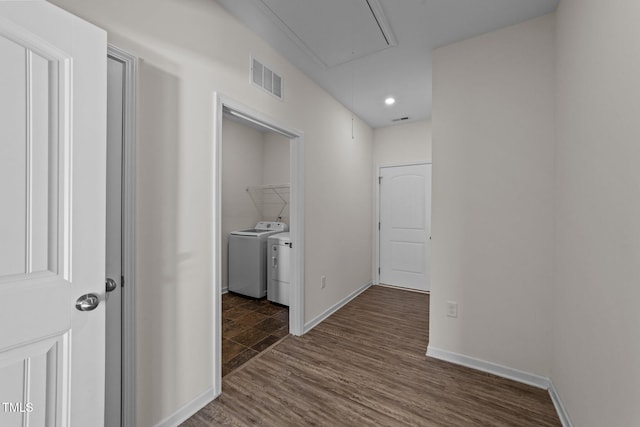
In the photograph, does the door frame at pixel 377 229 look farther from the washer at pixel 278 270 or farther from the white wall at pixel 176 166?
the white wall at pixel 176 166

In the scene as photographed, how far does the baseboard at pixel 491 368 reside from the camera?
1881mm

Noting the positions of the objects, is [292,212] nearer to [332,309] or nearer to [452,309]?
[332,309]

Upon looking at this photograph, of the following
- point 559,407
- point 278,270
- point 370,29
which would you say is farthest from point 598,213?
point 278,270

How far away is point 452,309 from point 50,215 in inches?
99.3

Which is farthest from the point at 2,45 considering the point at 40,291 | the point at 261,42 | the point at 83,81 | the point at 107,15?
the point at 261,42

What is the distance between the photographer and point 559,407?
1.63 metres

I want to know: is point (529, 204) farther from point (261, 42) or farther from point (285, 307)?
point (285, 307)

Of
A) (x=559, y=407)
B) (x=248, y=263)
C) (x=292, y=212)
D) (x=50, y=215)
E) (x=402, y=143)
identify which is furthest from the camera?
(x=402, y=143)

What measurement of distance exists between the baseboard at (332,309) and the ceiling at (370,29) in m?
2.33

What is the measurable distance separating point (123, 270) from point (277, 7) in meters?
Result: 1.86

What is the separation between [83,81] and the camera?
37.7 inches

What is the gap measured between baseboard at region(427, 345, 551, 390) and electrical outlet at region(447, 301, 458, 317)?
1.04 feet

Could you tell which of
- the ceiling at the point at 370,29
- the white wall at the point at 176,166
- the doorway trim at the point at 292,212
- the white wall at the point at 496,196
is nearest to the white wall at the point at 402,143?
the ceiling at the point at 370,29

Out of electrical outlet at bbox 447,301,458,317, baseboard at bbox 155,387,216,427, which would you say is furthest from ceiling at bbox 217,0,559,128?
baseboard at bbox 155,387,216,427
